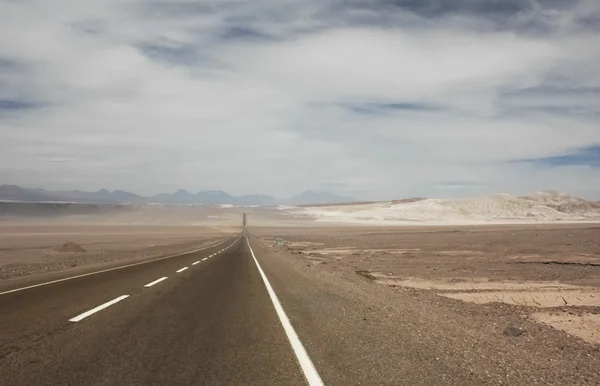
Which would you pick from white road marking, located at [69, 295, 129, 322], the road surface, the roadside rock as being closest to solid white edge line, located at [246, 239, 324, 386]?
the road surface

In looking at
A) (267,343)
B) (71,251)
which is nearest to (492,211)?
(71,251)

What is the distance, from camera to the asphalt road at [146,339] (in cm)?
538

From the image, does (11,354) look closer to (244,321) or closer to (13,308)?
(244,321)

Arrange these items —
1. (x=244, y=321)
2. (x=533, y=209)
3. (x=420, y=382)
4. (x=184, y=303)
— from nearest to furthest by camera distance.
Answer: (x=420, y=382), (x=244, y=321), (x=184, y=303), (x=533, y=209)

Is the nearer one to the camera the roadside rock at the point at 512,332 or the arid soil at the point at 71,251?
the roadside rock at the point at 512,332

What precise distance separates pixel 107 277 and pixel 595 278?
18834 millimetres

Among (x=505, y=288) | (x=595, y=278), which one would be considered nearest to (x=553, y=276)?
(x=595, y=278)

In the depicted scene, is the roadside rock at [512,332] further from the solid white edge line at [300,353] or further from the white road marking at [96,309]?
the white road marking at [96,309]

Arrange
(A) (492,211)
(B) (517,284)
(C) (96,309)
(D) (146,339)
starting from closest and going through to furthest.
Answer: (D) (146,339)
(C) (96,309)
(B) (517,284)
(A) (492,211)

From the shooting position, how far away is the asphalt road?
17.6ft

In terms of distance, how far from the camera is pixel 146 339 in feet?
23.4

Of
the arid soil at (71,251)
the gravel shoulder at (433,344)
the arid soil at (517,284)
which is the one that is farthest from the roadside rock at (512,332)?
the arid soil at (71,251)

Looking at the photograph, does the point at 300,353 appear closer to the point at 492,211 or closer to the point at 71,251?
the point at 71,251

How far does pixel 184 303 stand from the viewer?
425 inches
